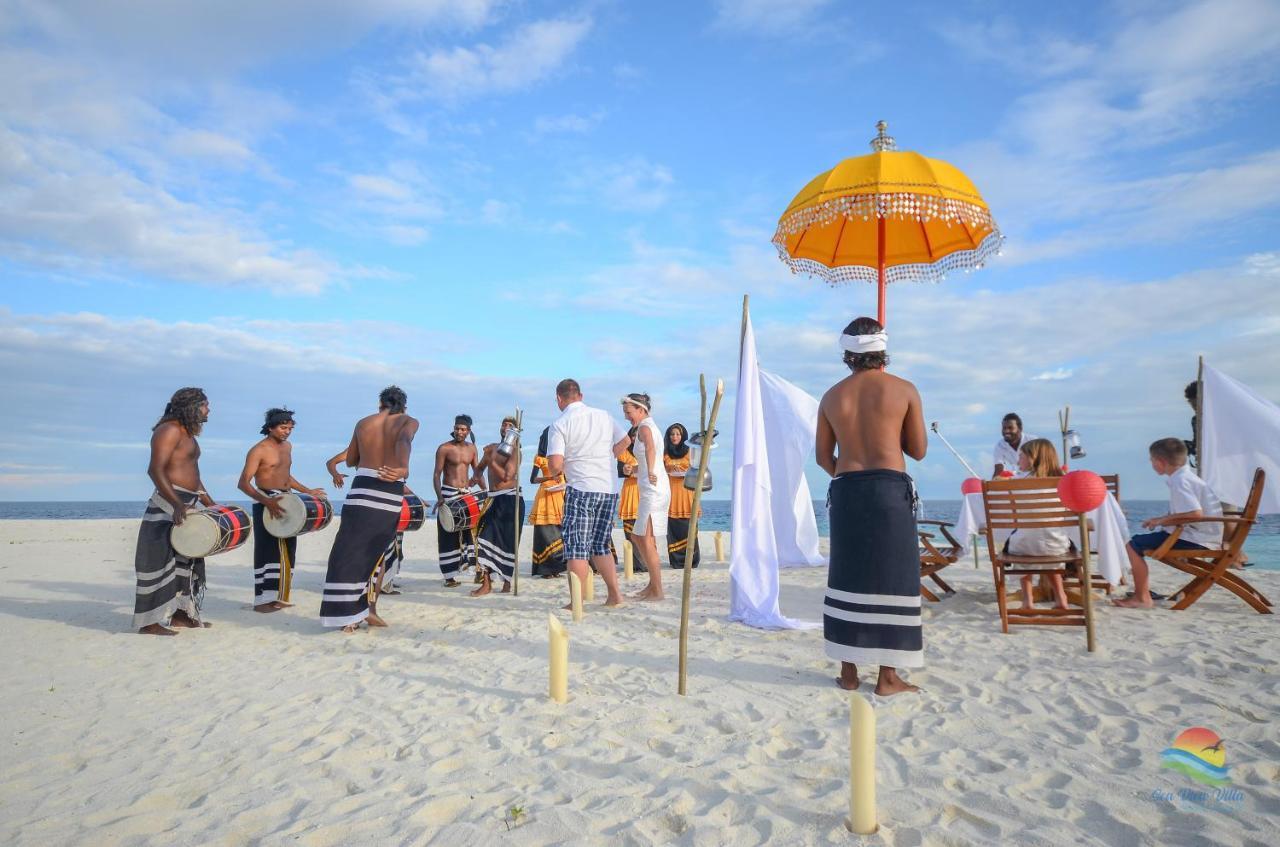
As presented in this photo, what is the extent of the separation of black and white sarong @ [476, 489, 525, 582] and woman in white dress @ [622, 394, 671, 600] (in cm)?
168

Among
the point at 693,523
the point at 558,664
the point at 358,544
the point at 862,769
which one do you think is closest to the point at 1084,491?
the point at 693,523

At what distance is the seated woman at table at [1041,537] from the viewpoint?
5.73 meters

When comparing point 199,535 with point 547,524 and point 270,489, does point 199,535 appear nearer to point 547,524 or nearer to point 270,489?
point 270,489

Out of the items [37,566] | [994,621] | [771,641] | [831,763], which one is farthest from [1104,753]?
[37,566]

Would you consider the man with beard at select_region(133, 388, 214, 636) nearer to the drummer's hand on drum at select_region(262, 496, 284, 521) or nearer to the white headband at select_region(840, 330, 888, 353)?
the drummer's hand on drum at select_region(262, 496, 284, 521)

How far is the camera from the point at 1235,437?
6613mm

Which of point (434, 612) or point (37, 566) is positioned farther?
point (37, 566)

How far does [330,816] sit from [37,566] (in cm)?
1156

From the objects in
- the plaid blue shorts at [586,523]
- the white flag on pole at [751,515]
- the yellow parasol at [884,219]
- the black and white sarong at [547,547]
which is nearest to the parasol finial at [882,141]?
the yellow parasol at [884,219]

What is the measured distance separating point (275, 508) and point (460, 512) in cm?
179

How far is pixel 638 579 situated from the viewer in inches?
375

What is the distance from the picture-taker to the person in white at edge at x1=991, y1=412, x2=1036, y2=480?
838 cm

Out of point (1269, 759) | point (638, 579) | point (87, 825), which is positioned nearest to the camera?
point (87, 825)

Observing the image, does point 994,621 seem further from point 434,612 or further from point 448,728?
point 434,612
